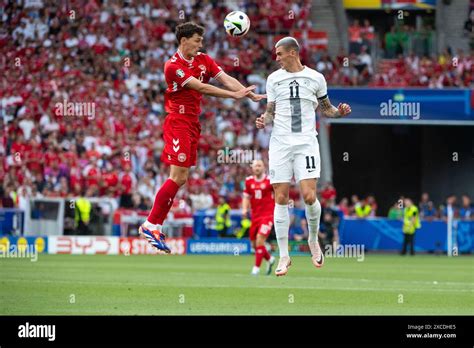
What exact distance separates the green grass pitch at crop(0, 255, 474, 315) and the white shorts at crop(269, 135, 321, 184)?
1.76m

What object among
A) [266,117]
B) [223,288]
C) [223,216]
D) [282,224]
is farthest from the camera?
[223,216]

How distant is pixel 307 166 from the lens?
15281 mm

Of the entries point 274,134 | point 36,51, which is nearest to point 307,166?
point 274,134

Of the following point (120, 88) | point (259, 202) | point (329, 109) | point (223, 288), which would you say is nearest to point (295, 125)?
point (329, 109)

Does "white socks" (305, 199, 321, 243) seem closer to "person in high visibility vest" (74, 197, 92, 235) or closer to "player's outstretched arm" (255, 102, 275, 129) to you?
"player's outstretched arm" (255, 102, 275, 129)

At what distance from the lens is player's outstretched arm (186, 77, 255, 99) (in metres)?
14.5

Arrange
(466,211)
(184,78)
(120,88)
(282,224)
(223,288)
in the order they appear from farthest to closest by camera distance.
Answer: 1. (120,88)
2. (466,211)
3. (223,288)
4. (282,224)
5. (184,78)

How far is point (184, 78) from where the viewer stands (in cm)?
1508

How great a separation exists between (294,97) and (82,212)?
19271 millimetres

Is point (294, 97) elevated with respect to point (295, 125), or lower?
elevated

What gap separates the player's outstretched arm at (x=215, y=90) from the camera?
14523 millimetres

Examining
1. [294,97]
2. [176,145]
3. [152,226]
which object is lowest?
[152,226]

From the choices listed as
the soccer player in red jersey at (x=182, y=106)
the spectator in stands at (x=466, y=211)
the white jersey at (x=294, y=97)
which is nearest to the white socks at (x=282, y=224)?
the white jersey at (x=294, y=97)

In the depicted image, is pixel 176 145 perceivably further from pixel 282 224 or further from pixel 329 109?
pixel 329 109
